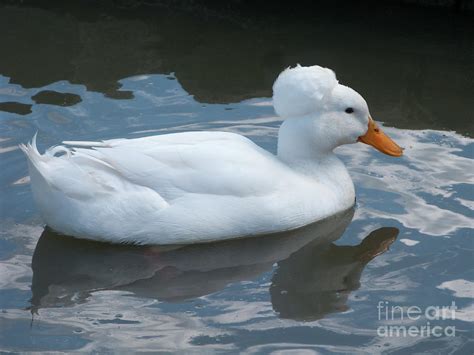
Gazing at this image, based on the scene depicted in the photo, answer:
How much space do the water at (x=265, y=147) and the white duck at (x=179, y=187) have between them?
158mm

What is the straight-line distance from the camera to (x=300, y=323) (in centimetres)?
512

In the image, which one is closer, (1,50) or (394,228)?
(394,228)

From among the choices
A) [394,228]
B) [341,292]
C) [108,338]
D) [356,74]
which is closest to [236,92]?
[356,74]

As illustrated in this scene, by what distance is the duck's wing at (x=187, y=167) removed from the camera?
5758mm

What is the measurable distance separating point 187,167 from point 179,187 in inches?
5.3

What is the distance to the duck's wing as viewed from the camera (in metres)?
5.76

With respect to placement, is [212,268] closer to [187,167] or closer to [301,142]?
[187,167]

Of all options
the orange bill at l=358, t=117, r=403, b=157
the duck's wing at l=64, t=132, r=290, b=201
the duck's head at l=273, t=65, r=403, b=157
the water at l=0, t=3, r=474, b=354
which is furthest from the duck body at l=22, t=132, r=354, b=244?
the orange bill at l=358, t=117, r=403, b=157

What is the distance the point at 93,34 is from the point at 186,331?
498cm

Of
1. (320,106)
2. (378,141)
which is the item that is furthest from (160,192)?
(378,141)

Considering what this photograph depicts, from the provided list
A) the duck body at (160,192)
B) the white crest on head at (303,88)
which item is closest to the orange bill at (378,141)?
the white crest on head at (303,88)

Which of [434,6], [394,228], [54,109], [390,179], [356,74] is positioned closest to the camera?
[394,228]

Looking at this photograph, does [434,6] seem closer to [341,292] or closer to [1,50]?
[1,50]

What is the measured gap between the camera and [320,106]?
6195 millimetres
